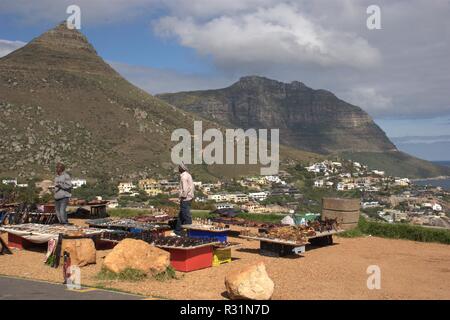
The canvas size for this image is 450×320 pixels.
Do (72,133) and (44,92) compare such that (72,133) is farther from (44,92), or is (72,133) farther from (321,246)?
(321,246)

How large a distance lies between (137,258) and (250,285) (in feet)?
8.06

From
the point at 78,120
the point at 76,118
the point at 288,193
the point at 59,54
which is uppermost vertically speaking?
the point at 59,54

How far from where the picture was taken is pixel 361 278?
959cm

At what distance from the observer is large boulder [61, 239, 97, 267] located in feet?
33.3

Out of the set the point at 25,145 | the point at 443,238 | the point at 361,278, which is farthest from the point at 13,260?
the point at 25,145

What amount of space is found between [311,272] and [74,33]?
295ft

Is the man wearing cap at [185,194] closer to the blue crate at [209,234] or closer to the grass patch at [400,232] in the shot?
the blue crate at [209,234]

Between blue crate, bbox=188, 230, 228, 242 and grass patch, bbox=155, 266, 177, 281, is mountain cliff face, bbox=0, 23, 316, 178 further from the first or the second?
grass patch, bbox=155, 266, 177, 281

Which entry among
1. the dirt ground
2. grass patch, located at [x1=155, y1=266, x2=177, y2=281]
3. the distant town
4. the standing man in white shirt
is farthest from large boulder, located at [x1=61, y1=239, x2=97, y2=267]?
the distant town

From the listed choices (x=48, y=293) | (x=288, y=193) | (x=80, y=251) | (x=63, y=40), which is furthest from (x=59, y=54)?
(x=48, y=293)

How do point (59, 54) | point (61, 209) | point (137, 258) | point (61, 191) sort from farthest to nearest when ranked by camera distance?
point (59, 54), point (61, 209), point (61, 191), point (137, 258)

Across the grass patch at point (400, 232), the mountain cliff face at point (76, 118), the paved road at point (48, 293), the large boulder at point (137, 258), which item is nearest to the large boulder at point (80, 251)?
the large boulder at point (137, 258)

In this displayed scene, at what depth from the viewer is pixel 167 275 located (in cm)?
921

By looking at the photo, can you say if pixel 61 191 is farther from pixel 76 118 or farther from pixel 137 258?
pixel 76 118
